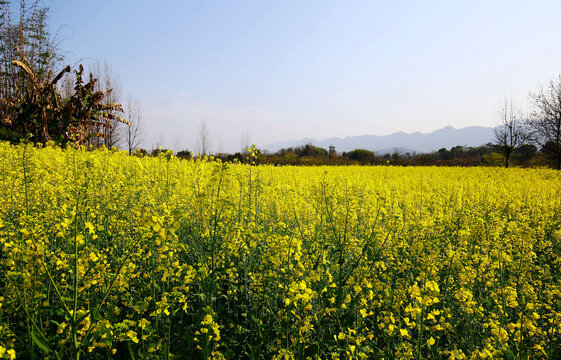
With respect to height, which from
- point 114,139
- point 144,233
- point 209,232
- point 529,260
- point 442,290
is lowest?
point 442,290

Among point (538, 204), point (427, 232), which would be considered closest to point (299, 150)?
point (538, 204)

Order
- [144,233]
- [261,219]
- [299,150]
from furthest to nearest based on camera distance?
1. [299,150]
2. [261,219]
3. [144,233]

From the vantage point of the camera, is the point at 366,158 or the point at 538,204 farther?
the point at 366,158

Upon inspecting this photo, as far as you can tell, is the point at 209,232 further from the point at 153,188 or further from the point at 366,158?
the point at 366,158

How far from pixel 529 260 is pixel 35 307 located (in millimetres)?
4867

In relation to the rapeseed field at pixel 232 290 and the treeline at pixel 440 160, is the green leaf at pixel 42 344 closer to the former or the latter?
the rapeseed field at pixel 232 290

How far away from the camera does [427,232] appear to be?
450 centimetres

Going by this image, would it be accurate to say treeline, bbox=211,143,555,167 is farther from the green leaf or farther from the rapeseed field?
the green leaf

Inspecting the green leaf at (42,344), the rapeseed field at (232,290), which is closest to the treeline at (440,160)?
the rapeseed field at (232,290)

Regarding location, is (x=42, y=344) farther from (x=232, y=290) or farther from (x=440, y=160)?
(x=440, y=160)

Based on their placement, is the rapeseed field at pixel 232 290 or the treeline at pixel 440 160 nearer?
the rapeseed field at pixel 232 290

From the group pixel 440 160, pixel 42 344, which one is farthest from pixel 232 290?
pixel 440 160

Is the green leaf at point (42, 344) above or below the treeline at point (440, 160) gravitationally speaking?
below

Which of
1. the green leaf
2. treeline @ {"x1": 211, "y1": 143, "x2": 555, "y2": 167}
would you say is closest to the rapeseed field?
the green leaf
